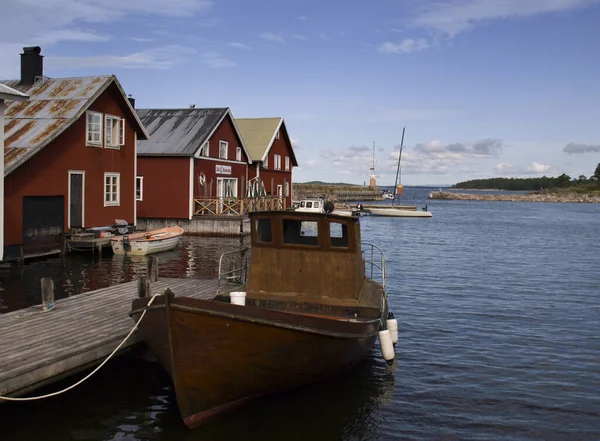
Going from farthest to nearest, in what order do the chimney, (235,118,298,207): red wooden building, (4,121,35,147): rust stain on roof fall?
(235,118,298,207): red wooden building, the chimney, (4,121,35,147): rust stain on roof

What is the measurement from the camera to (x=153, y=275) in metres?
15.0

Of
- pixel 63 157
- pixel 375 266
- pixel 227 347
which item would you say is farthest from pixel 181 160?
pixel 227 347

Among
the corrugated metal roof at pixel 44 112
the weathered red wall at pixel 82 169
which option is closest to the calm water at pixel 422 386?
the weathered red wall at pixel 82 169

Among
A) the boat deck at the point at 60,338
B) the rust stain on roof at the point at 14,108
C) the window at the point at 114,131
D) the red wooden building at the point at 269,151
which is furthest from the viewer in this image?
the red wooden building at the point at 269,151

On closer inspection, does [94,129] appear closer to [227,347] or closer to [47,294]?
[47,294]

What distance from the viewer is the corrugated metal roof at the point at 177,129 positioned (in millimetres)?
35031

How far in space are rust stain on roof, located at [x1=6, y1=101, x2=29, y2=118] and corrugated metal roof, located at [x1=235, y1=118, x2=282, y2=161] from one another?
2071cm

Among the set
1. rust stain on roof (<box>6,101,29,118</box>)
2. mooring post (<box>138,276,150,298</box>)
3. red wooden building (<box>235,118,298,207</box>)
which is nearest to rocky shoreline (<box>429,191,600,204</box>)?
red wooden building (<box>235,118,298,207</box>)

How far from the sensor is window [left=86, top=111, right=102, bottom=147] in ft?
85.2

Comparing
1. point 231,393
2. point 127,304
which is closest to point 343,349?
point 231,393

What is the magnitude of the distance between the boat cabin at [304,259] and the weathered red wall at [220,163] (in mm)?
23936

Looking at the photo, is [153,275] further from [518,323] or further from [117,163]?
[117,163]

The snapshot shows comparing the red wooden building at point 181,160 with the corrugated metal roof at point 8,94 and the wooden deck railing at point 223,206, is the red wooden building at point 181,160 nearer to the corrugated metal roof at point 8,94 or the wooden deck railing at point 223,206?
the wooden deck railing at point 223,206

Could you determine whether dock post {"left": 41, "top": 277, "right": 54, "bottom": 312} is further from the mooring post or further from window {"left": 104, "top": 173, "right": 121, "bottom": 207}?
window {"left": 104, "top": 173, "right": 121, "bottom": 207}
